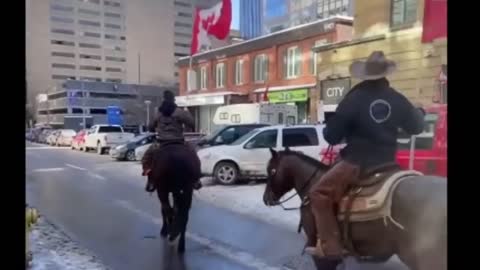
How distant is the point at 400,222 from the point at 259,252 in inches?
106

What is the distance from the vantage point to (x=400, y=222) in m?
2.95

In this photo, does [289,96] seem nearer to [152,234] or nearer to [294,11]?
[294,11]

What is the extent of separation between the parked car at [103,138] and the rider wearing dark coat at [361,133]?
60.4 ft

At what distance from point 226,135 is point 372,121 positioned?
34.5ft

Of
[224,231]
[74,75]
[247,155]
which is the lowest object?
[224,231]

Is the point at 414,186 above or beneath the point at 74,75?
beneath

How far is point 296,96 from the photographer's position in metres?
24.1

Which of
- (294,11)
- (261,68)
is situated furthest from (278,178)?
(294,11)

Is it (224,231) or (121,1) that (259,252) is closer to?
(224,231)

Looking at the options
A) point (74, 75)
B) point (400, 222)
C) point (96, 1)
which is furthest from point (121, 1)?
point (400, 222)

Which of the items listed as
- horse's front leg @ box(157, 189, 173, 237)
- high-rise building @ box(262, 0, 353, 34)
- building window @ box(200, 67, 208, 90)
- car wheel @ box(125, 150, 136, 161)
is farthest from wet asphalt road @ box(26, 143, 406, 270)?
building window @ box(200, 67, 208, 90)

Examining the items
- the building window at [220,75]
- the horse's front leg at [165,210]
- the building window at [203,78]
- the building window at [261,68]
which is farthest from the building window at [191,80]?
the horse's front leg at [165,210]
